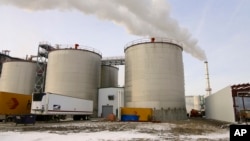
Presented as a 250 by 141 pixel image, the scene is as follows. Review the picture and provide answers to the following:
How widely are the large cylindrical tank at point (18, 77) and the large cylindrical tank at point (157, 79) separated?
24.4 meters

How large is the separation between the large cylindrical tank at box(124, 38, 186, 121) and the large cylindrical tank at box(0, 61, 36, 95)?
24422 mm

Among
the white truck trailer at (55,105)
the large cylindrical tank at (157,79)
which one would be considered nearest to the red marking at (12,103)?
the white truck trailer at (55,105)

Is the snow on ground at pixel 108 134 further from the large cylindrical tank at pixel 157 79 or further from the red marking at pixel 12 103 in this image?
the large cylindrical tank at pixel 157 79

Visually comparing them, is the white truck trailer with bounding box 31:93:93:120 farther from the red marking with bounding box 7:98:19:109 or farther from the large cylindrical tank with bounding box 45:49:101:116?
the large cylindrical tank with bounding box 45:49:101:116

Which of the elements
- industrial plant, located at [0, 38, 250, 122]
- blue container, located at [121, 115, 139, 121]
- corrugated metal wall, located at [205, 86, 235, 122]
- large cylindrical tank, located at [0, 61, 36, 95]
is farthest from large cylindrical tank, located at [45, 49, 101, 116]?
corrugated metal wall, located at [205, 86, 235, 122]

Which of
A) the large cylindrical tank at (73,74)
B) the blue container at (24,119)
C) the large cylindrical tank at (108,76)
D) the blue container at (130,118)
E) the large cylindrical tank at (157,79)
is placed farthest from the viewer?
the large cylindrical tank at (108,76)

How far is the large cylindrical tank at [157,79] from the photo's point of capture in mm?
35781

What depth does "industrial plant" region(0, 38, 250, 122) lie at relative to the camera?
27.5 m

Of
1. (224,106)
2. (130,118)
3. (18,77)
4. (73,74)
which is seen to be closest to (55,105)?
(130,118)

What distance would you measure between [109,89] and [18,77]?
2186 centimetres

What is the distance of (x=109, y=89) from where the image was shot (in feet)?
146

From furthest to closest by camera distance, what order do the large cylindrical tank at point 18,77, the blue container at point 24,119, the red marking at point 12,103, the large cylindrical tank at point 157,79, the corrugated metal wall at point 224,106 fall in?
1. the large cylindrical tank at point 18,77
2. the large cylindrical tank at point 157,79
3. the corrugated metal wall at point 224,106
4. the red marking at point 12,103
5. the blue container at point 24,119

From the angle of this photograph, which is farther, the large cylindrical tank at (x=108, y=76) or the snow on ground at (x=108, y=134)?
the large cylindrical tank at (x=108, y=76)

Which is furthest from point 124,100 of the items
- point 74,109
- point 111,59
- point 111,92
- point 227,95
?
point 227,95
